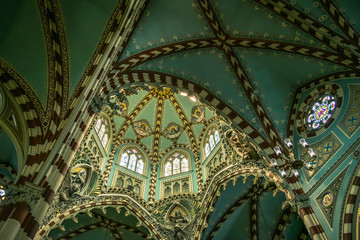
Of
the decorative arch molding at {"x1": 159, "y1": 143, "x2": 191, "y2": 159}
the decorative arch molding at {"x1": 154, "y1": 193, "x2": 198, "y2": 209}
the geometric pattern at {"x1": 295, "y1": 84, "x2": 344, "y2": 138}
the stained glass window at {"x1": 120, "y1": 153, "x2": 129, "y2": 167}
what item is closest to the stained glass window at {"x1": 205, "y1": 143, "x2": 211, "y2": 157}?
the decorative arch molding at {"x1": 159, "y1": 143, "x2": 191, "y2": 159}

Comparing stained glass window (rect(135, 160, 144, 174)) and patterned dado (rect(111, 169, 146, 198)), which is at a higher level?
stained glass window (rect(135, 160, 144, 174))

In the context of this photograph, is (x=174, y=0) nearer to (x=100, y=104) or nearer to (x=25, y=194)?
(x=100, y=104)

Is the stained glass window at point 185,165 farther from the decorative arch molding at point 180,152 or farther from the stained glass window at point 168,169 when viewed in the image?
the stained glass window at point 168,169

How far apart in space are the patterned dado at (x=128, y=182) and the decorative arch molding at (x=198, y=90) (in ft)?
18.6

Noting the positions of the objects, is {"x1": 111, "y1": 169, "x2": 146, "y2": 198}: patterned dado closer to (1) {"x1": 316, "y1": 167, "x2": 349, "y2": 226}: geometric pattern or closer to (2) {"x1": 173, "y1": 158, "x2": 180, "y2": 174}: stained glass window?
(2) {"x1": 173, "y1": 158, "x2": 180, "y2": 174}: stained glass window

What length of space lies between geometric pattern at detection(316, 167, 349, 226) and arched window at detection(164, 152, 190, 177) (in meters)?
8.78

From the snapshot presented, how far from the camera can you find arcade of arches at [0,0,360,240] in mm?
9703

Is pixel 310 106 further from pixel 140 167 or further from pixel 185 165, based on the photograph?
pixel 140 167

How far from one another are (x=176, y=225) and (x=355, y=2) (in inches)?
470

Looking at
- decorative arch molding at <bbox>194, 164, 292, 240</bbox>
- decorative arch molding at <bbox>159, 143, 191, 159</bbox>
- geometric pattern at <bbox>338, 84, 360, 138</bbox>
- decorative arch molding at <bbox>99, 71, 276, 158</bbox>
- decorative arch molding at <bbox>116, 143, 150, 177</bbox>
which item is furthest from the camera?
decorative arch molding at <bbox>159, 143, 191, 159</bbox>

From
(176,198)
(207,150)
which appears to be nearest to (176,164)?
(207,150)

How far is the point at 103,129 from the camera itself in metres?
17.9

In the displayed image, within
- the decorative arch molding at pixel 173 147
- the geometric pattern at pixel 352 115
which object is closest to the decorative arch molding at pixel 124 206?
the decorative arch molding at pixel 173 147

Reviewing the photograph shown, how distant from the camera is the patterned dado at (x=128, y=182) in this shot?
16.4 meters
